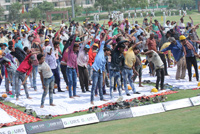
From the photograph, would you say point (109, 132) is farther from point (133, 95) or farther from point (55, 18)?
point (55, 18)

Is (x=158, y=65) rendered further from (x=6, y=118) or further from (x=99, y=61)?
(x=6, y=118)

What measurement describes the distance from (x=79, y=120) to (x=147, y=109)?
6.74 feet

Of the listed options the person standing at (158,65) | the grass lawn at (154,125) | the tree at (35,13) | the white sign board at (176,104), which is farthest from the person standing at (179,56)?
the tree at (35,13)

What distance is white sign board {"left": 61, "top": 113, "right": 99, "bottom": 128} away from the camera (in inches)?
392

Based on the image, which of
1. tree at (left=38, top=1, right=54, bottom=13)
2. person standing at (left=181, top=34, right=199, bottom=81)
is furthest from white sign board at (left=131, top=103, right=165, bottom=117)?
tree at (left=38, top=1, right=54, bottom=13)

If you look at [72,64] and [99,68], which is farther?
[72,64]

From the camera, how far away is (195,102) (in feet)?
37.2

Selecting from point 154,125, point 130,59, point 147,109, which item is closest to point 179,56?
point 130,59

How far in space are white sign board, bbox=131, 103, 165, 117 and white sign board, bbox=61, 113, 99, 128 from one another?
1162 millimetres

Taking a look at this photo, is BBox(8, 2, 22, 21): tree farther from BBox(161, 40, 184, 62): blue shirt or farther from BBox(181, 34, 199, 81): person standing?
BBox(181, 34, 199, 81): person standing

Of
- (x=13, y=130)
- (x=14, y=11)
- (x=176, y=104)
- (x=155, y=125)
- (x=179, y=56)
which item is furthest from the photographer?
(x=14, y=11)

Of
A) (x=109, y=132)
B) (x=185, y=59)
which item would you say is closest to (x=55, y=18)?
(x=185, y=59)

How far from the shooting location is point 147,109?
429 inches

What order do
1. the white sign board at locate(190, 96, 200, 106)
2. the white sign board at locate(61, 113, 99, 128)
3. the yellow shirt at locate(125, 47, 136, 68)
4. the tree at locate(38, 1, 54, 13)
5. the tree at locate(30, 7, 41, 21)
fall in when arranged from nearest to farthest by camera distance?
the white sign board at locate(61, 113, 99, 128)
the white sign board at locate(190, 96, 200, 106)
the yellow shirt at locate(125, 47, 136, 68)
the tree at locate(30, 7, 41, 21)
the tree at locate(38, 1, 54, 13)
